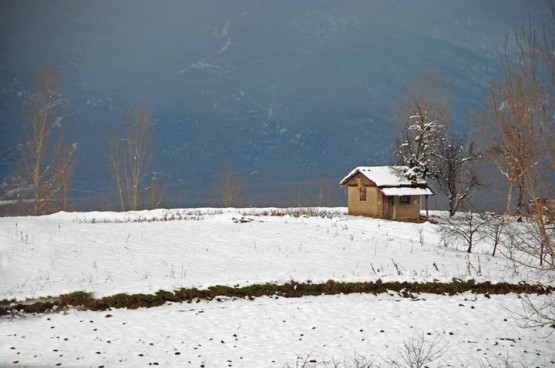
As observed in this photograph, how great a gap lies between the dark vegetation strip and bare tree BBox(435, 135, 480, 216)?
3174 centimetres

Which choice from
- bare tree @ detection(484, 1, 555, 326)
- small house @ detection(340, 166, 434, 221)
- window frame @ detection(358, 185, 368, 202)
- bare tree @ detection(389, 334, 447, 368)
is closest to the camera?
bare tree @ detection(484, 1, 555, 326)

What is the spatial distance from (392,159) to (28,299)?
4124 centimetres

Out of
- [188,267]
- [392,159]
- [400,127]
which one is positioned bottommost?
[188,267]

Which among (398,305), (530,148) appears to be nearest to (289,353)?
(398,305)

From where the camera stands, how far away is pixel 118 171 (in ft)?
168

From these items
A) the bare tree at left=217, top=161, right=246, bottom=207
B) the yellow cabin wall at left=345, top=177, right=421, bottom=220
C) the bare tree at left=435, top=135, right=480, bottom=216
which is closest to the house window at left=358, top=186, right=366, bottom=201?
the yellow cabin wall at left=345, top=177, right=421, bottom=220

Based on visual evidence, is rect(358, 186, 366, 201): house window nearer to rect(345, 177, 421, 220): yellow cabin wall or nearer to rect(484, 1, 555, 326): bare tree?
rect(345, 177, 421, 220): yellow cabin wall

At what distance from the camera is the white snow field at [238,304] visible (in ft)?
44.4

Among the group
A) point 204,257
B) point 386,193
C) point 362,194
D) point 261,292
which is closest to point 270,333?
point 261,292

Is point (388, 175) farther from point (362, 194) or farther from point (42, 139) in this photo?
point (42, 139)

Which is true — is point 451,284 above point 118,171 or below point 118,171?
below

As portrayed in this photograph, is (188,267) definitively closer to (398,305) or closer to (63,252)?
(63,252)

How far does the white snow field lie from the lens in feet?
44.4

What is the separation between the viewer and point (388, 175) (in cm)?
4744
